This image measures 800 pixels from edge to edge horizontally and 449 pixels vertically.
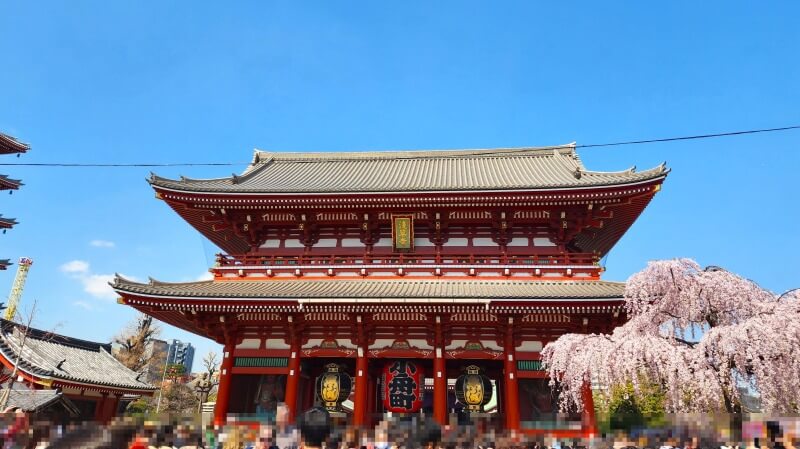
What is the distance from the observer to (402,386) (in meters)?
15.0

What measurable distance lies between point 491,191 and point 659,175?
523 cm

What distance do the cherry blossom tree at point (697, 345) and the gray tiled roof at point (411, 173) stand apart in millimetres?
5252

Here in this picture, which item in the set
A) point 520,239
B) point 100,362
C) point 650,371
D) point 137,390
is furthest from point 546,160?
point 100,362

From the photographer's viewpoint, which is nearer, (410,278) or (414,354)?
(414,354)

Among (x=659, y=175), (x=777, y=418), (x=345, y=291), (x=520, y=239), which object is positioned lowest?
(x=777, y=418)

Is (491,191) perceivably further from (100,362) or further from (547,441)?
(100,362)

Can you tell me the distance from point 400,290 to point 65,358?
63.7 feet

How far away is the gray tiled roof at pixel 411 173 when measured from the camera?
16.4 metres

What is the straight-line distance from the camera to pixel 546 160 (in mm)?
22891

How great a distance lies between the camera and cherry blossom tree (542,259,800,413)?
855 cm

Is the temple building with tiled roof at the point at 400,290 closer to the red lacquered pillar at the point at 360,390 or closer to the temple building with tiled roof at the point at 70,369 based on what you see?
the red lacquered pillar at the point at 360,390

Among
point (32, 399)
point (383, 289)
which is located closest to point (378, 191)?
point (383, 289)

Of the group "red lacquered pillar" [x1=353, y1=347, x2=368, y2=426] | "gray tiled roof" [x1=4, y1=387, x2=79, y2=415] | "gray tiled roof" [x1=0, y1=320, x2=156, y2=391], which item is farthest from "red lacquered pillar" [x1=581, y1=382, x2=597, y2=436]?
"gray tiled roof" [x1=0, y1=320, x2=156, y2=391]

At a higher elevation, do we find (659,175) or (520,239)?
(659,175)
